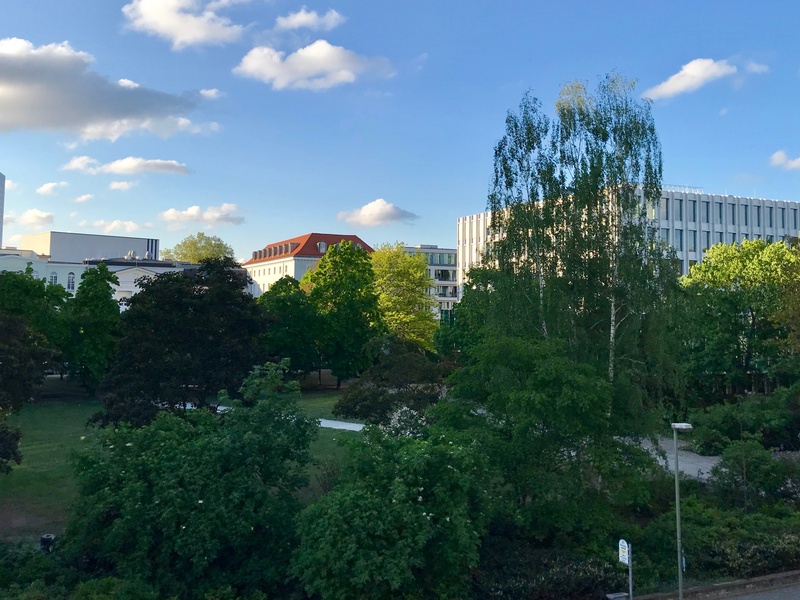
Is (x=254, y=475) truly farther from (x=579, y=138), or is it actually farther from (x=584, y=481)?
(x=579, y=138)

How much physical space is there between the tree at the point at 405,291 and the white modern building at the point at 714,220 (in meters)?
11.0

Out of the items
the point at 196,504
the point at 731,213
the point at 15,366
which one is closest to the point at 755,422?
the point at 196,504

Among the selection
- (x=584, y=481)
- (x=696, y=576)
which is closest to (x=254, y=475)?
(x=584, y=481)

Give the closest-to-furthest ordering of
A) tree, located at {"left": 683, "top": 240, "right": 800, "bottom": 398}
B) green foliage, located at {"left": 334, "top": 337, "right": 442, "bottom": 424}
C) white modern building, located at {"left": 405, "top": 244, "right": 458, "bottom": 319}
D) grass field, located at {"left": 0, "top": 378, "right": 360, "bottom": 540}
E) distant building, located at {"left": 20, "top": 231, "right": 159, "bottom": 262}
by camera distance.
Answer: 1. grass field, located at {"left": 0, "top": 378, "right": 360, "bottom": 540}
2. green foliage, located at {"left": 334, "top": 337, "right": 442, "bottom": 424}
3. tree, located at {"left": 683, "top": 240, "right": 800, "bottom": 398}
4. distant building, located at {"left": 20, "top": 231, "right": 159, "bottom": 262}
5. white modern building, located at {"left": 405, "top": 244, "right": 458, "bottom": 319}

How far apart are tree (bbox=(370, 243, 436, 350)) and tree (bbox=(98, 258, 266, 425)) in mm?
32058

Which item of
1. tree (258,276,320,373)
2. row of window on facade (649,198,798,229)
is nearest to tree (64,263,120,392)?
tree (258,276,320,373)

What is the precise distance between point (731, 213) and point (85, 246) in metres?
87.3

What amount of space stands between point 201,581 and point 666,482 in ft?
49.9

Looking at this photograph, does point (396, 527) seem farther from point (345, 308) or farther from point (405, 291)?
point (405, 291)

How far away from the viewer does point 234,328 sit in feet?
106

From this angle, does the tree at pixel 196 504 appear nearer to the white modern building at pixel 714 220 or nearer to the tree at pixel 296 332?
the tree at pixel 296 332

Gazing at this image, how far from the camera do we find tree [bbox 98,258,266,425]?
2933 centimetres

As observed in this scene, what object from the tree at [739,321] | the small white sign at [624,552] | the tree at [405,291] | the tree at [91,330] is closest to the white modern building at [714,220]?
the tree at [405,291]

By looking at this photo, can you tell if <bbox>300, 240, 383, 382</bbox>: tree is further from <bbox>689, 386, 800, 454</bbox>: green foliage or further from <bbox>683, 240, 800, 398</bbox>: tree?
<bbox>689, 386, 800, 454</bbox>: green foliage
